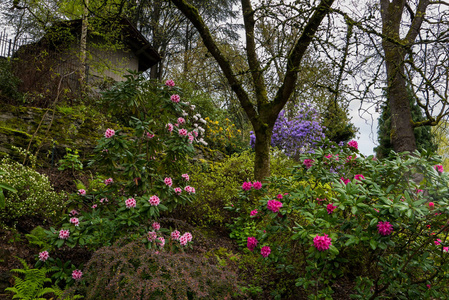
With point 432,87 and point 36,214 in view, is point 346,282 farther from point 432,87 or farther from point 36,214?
point 36,214

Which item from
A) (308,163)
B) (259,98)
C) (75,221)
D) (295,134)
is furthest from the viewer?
(295,134)

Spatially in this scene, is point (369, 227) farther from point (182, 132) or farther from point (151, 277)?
point (182, 132)

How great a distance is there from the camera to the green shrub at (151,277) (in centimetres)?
193

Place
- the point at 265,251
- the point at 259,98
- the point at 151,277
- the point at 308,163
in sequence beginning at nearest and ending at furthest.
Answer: the point at 151,277, the point at 265,251, the point at 308,163, the point at 259,98

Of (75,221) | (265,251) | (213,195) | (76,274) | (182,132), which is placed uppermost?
(182,132)

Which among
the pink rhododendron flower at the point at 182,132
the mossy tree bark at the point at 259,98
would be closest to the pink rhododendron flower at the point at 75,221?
the pink rhododendron flower at the point at 182,132

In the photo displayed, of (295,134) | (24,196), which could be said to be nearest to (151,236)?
(24,196)

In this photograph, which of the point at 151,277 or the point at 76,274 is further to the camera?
the point at 76,274

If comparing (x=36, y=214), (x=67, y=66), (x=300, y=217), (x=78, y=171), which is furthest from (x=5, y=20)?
(x=300, y=217)

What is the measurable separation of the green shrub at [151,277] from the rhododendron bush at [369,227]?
2.32ft

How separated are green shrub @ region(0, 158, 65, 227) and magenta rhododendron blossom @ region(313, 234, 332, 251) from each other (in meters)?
2.89

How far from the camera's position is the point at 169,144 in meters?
3.41

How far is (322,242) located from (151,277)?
125cm

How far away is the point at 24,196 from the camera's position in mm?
3648
